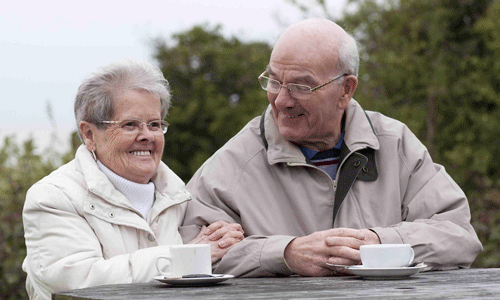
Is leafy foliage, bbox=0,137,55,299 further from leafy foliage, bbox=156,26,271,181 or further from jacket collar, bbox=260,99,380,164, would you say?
leafy foliage, bbox=156,26,271,181

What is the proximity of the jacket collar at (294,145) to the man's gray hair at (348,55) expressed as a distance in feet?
0.78

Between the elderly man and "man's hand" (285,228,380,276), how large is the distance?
0.55 feet

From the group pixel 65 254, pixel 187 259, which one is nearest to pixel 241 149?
pixel 65 254

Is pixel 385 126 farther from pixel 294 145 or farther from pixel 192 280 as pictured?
pixel 192 280

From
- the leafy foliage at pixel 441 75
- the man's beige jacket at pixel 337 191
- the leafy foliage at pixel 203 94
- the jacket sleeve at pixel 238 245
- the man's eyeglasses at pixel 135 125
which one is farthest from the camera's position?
the leafy foliage at pixel 203 94

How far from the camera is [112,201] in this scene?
349cm

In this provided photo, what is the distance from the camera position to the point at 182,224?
382 centimetres

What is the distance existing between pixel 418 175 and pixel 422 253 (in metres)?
0.55

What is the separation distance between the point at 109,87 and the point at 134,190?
488 mm

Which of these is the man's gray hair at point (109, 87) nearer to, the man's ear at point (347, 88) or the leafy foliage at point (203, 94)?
the man's ear at point (347, 88)

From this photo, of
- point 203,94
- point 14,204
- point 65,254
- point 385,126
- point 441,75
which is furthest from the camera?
point 203,94

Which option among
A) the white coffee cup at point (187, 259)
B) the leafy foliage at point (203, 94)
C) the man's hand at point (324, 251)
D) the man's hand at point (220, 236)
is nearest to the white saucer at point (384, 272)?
the man's hand at point (324, 251)

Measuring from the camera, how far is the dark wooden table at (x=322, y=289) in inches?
93.7

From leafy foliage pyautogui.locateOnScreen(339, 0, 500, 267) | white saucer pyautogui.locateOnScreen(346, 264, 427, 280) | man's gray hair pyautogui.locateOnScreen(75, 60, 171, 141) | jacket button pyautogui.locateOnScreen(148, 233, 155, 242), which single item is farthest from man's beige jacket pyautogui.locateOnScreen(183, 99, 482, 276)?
leafy foliage pyautogui.locateOnScreen(339, 0, 500, 267)
